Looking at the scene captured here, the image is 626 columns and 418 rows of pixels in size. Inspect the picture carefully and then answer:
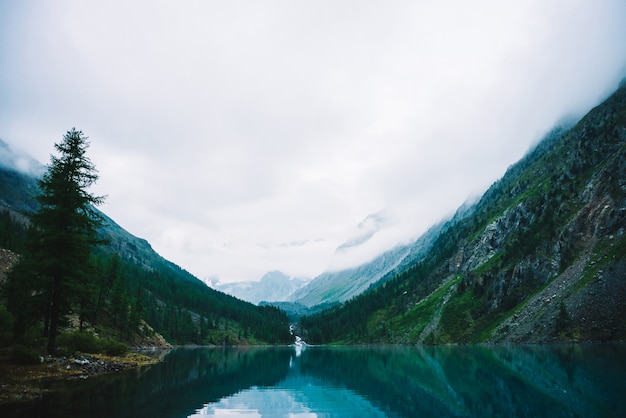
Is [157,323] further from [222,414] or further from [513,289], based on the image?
[222,414]

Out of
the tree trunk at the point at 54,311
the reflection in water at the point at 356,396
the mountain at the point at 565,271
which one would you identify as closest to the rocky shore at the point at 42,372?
the reflection in water at the point at 356,396

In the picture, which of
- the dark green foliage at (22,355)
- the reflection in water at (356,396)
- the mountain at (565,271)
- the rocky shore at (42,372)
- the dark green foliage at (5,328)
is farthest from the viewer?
the mountain at (565,271)

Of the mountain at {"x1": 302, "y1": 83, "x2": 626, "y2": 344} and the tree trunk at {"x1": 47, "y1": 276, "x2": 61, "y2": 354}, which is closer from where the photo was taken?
the tree trunk at {"x1": 47, "y1": 276, "x2": 61, "y2": 354}

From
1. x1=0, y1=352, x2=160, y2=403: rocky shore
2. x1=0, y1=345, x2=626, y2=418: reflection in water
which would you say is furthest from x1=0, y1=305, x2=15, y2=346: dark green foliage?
x1=0, y1=345, x2=626, y2=418: reflection in water

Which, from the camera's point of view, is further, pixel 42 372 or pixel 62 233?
pixel 62 233

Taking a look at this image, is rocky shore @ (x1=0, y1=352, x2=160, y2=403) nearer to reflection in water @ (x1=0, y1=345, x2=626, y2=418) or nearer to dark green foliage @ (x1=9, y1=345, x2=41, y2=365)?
dark green foliage @ (x1=9, y1=345, x2=41, y2=365)

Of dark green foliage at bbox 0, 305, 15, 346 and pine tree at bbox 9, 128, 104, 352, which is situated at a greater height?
pine tree at bbox 9, 128, 104, 352

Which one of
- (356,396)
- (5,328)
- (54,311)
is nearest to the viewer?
(356,396)

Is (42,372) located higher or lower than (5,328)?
lower

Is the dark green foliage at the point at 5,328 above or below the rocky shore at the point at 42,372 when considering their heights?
above

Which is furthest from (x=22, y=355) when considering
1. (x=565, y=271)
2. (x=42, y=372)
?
(x=565, y=271)

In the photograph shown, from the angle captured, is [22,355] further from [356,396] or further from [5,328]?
[356,396]

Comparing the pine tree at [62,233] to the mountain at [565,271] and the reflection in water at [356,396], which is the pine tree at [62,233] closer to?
the reflection in water at [356,396]

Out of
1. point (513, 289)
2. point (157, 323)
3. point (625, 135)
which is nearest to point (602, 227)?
point (513, 289)
